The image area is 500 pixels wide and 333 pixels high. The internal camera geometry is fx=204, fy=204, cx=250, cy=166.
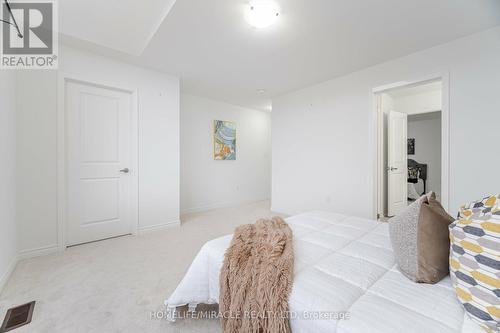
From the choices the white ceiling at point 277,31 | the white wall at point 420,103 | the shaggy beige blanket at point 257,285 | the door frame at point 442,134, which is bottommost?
the shaggy beige blanket at point 257,285

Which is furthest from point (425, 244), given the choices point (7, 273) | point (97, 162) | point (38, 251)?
point (38, 251)

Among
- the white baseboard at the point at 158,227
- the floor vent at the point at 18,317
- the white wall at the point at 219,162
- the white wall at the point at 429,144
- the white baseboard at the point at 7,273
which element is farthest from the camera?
the white wall at the point at 429,144

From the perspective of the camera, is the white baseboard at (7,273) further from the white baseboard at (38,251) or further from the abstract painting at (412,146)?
the abstract painting at (412,146)

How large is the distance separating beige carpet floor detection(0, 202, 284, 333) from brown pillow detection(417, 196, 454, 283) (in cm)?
120

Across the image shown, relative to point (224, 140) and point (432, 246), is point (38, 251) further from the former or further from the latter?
point (432, 246)

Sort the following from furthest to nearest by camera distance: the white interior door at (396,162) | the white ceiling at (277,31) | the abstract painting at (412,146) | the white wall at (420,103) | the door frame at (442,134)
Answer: the abstract painting at (412,146)
the white wall at (420,103)
the white interior door at (396,162)
the door frame at (442,134)
the white ceiling at (277,31)

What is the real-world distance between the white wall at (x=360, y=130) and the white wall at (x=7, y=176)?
12.1ft

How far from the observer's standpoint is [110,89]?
2785 millimetres

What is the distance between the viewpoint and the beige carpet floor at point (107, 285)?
1321mm

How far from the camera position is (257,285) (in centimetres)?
99

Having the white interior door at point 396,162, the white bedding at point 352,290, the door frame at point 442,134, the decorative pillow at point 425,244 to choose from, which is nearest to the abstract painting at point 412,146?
the white interior door at point 396,162

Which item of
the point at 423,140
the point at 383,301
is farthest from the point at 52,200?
the point at 423,140

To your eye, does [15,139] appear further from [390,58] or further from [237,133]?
[390,58]

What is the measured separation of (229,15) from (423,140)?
21.0 feet
